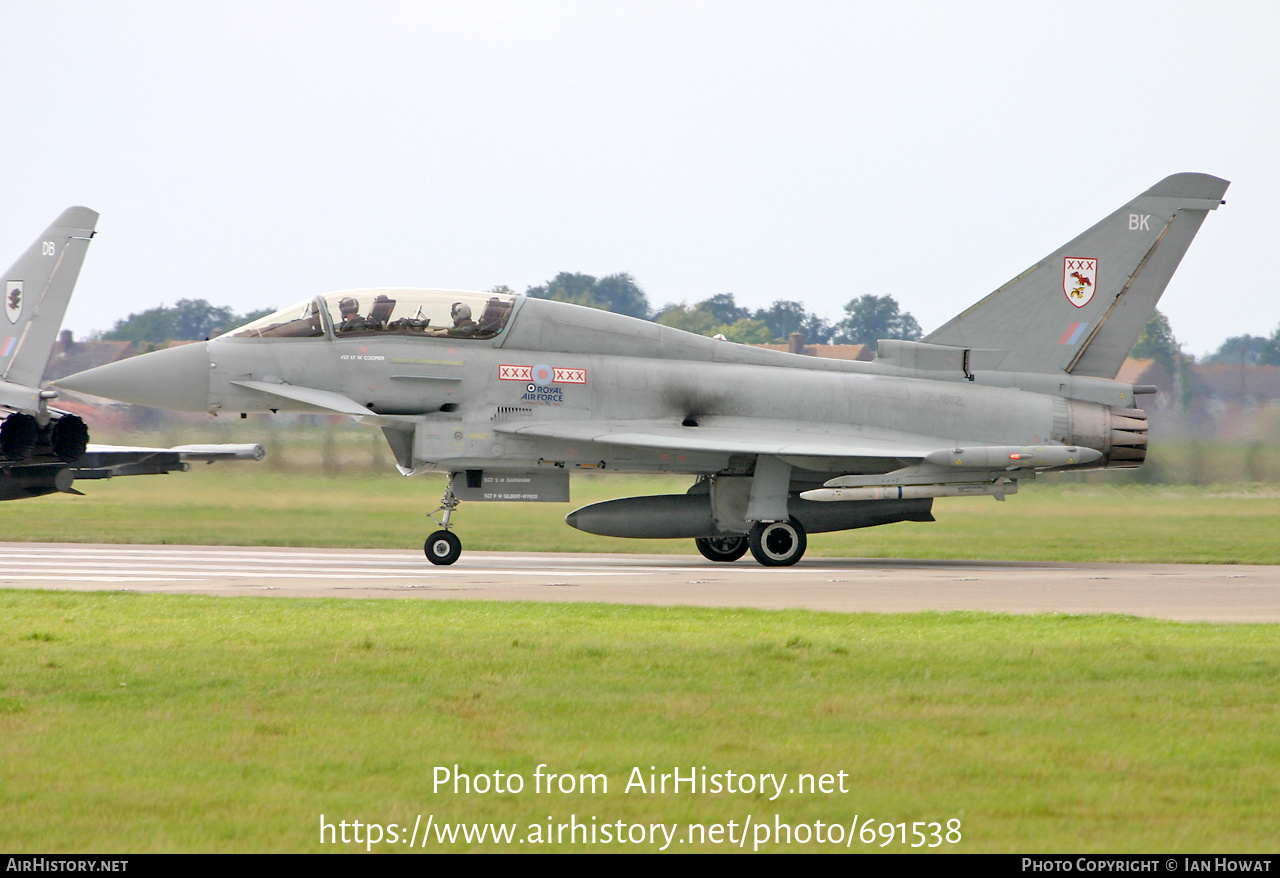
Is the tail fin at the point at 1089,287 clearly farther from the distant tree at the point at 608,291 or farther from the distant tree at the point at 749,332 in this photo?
the distant tree at the point at 608,291

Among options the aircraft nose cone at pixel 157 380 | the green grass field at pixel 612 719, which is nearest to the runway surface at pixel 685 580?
the green grass field at pixel 612 719

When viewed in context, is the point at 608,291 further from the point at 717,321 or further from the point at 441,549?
the point at 441,549

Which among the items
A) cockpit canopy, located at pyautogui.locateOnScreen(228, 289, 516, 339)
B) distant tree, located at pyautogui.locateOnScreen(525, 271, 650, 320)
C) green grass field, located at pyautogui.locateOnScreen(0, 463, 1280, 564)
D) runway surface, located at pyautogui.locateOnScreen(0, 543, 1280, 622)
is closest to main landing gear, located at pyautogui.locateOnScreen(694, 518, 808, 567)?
runway surface, located at pyautogui.locateOnScreen(0, 543, 1280, 622)

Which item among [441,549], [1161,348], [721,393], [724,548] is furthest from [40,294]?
[1161,348]

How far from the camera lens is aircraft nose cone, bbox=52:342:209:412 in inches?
580

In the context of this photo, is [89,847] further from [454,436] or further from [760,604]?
[454,436]

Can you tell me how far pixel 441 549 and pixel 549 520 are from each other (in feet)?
15.8

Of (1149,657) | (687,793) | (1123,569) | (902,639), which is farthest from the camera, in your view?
(1123,569)

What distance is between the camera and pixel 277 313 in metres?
15.1

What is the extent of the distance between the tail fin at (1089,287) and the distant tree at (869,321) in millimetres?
37966

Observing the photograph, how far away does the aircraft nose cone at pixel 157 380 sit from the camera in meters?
14.7

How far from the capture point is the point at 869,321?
2304 inches
